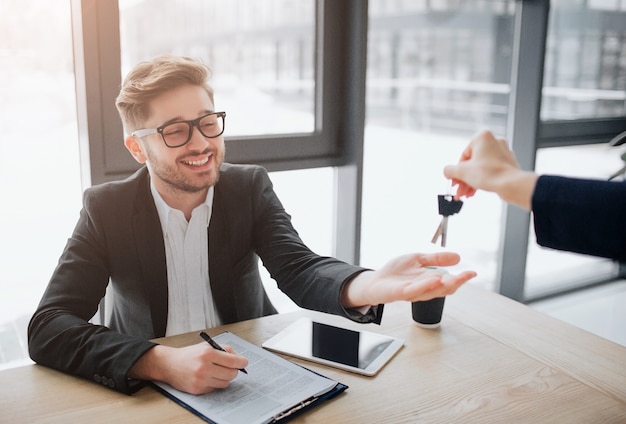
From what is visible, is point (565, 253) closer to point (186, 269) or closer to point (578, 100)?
point (578, 100)

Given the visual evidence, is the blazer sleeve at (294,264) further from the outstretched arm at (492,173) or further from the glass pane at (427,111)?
the glass pane at (427,111)

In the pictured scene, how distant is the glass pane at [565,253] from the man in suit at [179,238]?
89.5 inches

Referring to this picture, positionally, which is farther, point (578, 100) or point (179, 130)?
point (578, 100)

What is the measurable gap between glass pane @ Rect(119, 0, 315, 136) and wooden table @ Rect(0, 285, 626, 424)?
45.4 inches

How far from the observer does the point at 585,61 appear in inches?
142

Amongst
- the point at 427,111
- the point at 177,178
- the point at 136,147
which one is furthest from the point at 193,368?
the point at 427,111

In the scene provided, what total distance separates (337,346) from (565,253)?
259 centimetres

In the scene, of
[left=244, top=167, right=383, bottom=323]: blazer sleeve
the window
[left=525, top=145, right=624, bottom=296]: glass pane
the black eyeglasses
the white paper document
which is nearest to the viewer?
the white paper document

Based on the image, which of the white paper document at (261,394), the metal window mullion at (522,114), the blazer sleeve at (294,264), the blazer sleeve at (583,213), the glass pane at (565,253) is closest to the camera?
the blazer sleeve at (583,213)

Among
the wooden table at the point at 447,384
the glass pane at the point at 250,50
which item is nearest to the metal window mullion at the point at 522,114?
the glass pane at the point at 250,50

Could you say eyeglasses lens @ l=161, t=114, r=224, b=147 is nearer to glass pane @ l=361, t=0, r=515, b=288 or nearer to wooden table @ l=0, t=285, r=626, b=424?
wooden table @ l=0, t=285, r=626, b=424

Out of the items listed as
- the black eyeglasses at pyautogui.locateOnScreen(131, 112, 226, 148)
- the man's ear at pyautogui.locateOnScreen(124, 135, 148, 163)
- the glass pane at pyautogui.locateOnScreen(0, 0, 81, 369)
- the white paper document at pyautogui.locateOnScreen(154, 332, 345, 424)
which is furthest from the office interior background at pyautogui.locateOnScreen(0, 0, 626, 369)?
the white paper document at pyautogui.locateOnScreen(154, 332, 345, 424)

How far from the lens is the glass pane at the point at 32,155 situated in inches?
78.0

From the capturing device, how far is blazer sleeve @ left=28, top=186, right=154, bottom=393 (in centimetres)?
121
